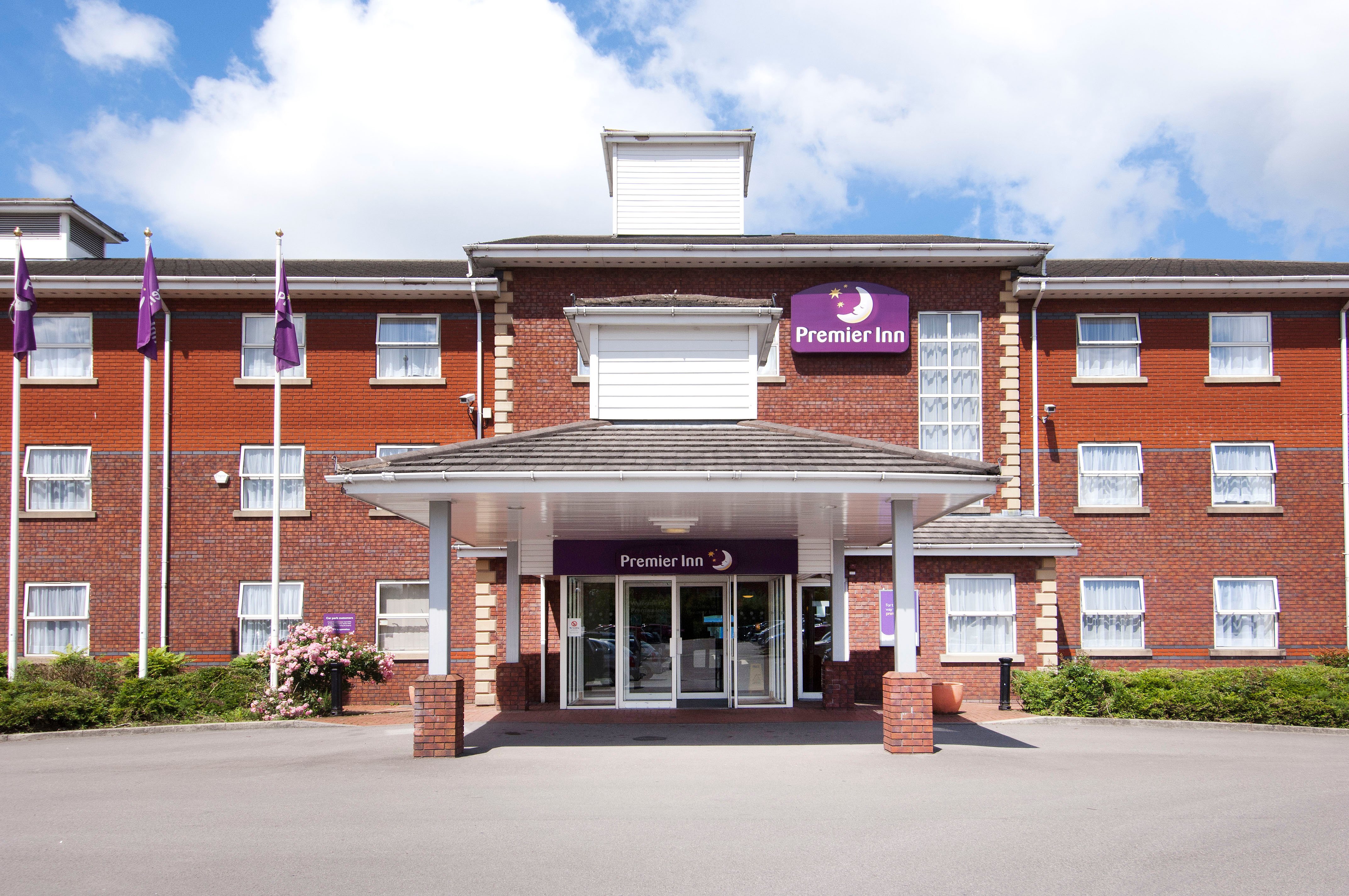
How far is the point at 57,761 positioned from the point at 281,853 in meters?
7.21

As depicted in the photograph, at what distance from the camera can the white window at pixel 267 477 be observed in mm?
21875

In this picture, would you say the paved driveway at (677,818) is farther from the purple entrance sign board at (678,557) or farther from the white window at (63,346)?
the white window at (63,346)

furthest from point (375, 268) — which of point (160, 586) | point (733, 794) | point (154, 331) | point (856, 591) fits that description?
point (733, 794)

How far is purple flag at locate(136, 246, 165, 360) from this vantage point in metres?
18.2

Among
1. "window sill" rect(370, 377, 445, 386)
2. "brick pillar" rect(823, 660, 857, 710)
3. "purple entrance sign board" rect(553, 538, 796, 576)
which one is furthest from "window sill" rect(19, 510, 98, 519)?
"brick pillar" rect(823, 660, 857, 710)

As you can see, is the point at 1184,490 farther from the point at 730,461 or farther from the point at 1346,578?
the point at 730,461

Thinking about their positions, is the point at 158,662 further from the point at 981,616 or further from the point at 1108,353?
the point at 1108,353

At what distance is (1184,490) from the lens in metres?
21.9

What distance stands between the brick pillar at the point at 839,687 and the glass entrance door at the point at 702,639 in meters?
1.86

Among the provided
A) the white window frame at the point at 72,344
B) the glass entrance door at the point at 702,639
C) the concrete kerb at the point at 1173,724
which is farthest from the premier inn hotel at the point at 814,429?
the concrete kerb at the point at 1173,724

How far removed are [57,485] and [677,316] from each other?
14.4 m

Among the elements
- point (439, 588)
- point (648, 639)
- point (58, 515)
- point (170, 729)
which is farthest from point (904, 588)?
point (58, 515)

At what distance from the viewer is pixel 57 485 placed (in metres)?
21.9

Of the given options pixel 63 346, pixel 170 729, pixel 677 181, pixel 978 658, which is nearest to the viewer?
pixel 170 729
